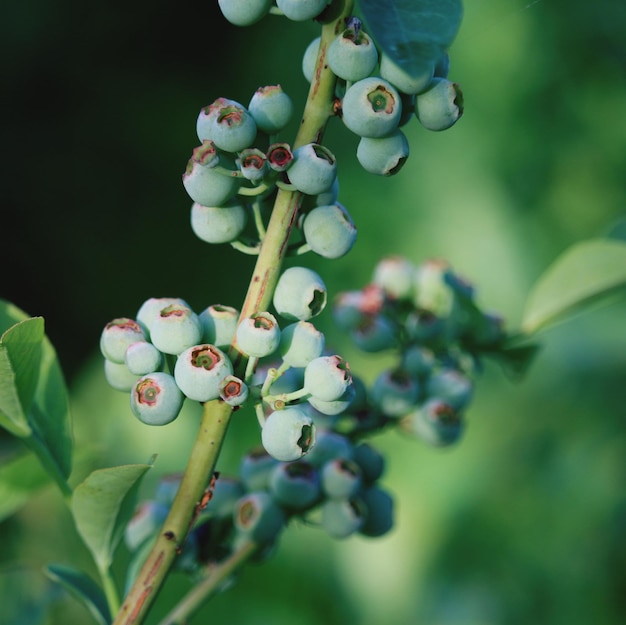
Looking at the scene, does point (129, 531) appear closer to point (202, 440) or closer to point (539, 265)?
point (202, 440)

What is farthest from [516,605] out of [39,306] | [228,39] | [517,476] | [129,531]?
[228,39]

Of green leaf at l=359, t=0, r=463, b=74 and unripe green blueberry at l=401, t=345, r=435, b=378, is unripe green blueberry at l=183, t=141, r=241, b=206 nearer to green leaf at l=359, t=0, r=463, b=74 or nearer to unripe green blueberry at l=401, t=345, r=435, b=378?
green leaf at l=359, t=0, r=463, b=74

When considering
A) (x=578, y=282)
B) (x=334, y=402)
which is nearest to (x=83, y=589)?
(x=334, y=402)

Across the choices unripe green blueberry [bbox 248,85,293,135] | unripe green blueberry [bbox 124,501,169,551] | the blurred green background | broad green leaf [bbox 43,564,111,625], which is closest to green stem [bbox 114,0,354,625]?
unripe green blueberry [bbox 248,85,293,135]

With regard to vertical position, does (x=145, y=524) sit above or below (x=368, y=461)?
below

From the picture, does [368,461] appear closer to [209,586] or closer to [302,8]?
[209,586]

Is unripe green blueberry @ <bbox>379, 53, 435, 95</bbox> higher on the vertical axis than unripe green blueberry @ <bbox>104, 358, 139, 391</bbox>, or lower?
higher
